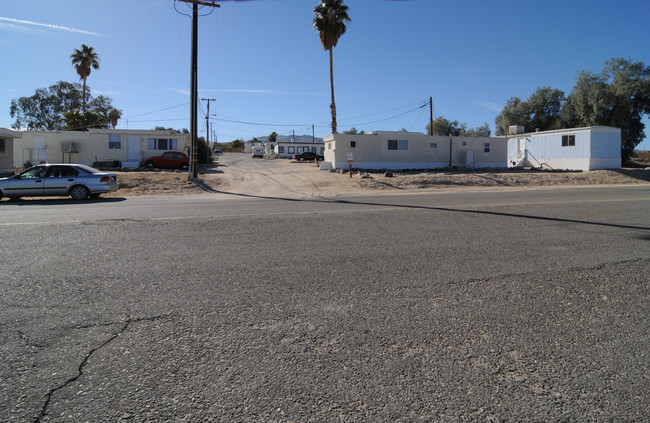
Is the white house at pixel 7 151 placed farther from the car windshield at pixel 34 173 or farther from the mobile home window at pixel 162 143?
the car windshield at pixel 34 173

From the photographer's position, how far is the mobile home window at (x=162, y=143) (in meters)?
33.7

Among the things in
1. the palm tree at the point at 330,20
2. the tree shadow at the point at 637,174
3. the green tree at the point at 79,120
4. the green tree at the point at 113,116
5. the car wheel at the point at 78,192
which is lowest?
the car wheel at the point at 78,192

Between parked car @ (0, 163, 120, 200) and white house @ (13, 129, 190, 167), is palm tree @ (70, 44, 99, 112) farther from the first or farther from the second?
parked car @ (0, 163, 120, 200)

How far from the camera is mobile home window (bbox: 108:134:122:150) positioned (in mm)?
32844

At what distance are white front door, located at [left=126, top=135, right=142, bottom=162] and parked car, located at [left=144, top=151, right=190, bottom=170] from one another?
1.82 metres

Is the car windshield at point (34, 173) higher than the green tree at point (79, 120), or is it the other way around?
the green tree at point (79, 120)

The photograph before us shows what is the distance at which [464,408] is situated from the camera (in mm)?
2404

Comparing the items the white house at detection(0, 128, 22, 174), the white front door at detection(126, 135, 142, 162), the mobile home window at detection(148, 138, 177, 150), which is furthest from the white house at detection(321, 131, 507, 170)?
the white house at detection(0, 128, 22, 174)

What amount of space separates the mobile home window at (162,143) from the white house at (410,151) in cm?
1323

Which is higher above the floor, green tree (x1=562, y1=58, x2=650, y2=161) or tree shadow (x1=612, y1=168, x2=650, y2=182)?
green tree (x1=562, y1=58, x2=650, y2=161)

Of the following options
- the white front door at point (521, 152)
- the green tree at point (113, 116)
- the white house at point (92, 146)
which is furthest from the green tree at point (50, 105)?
the white front door at point (521, 152)

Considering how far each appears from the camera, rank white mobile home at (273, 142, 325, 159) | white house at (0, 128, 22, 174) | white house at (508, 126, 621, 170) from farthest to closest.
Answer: white mobile home at (273, 142, 325, 159) < white house at (508, 126, 621, 170) < white house at (0, 128, 22, 174)

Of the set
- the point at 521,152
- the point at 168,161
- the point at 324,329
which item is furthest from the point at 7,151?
the point at 521,152

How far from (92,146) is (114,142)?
169 cm
